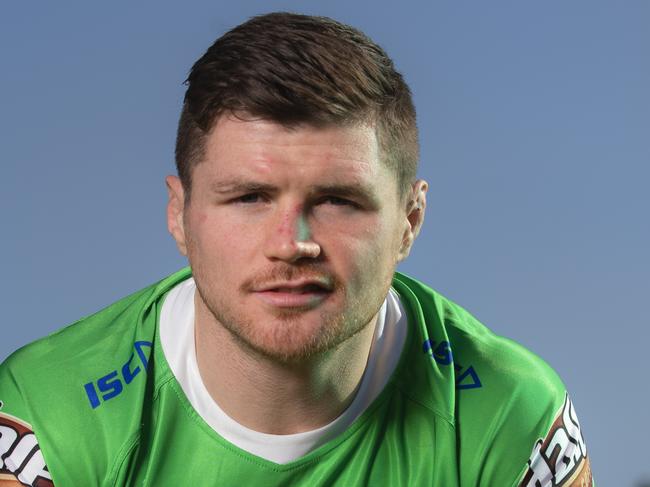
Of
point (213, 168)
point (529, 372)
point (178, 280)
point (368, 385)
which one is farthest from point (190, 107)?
point (529, 372)

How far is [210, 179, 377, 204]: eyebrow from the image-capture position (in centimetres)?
567

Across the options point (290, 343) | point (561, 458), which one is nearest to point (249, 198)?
point (290, 343)

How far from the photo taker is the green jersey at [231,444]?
610 centimetres

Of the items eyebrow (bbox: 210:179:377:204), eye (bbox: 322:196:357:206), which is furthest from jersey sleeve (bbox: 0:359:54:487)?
eye (bbox: 322:196:357:206)

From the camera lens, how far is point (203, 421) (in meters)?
6.18

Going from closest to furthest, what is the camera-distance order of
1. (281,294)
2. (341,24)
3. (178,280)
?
(281,294) < (341,24) < (178,280)

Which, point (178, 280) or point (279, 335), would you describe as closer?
point (279, 335)

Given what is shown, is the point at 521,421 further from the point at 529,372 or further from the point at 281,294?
the point at 281,294

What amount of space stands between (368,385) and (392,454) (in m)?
0.28

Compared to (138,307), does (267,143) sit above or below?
above

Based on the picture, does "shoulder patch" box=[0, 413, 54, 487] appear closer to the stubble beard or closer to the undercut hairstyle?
the stubble beard

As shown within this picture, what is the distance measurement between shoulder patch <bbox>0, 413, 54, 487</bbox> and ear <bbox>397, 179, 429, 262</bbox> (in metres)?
1.55

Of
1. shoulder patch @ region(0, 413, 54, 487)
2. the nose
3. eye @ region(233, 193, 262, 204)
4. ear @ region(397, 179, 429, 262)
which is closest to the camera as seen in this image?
the nose

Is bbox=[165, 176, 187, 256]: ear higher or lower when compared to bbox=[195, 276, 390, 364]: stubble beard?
higher
